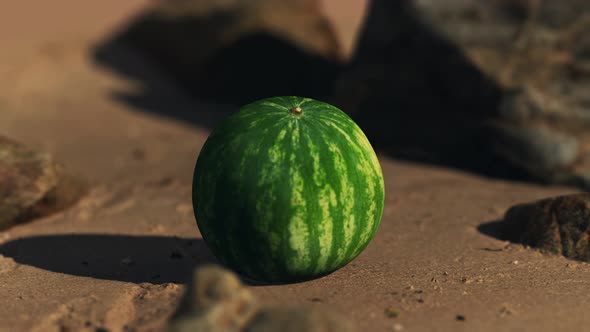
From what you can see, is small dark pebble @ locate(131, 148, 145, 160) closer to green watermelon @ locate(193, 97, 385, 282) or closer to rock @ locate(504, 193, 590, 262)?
green watermelon @ locate(193, 97, 385, 282)

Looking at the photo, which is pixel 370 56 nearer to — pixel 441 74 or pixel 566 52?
pixel 441 74

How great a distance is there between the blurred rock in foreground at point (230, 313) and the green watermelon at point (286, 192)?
719 millimetres

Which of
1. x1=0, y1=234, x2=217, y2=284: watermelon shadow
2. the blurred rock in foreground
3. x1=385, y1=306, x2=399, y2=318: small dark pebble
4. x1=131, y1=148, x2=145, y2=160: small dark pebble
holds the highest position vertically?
the blurred rock in foreground

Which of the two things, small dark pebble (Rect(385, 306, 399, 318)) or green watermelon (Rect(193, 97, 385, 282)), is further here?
green watermelon (Rect(193, 97, 385, 282))

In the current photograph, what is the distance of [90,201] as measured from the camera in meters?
6.61

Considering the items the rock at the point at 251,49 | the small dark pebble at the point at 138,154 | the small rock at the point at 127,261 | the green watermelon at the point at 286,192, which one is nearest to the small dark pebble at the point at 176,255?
the small rock at the point at 127,261

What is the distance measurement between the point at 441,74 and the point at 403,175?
109cm

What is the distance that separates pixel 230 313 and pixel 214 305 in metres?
0.08

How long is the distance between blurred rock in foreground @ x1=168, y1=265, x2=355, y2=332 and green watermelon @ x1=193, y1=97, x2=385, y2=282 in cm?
72

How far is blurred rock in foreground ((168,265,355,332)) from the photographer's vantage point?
3.28 metres

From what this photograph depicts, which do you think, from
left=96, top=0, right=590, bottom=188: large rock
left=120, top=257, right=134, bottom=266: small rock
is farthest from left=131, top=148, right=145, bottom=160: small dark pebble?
left=120, top=257, right=134, bottom=266: small rock

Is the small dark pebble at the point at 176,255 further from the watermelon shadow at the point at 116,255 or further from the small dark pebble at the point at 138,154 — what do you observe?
the small dark pebble at the point at 138,154

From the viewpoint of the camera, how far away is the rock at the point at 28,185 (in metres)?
5.90

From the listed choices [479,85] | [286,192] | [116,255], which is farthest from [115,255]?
[479,85]
